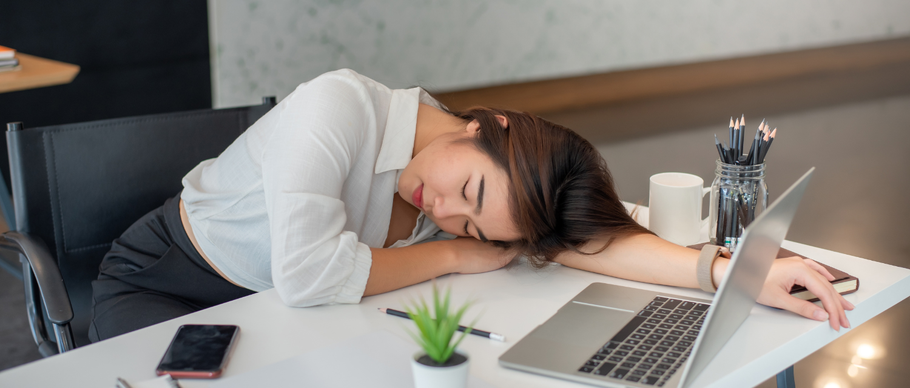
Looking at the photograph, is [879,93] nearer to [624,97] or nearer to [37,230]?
[624,97]

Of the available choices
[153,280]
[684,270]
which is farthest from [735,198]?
[153,280]

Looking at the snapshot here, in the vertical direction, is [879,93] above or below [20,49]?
below

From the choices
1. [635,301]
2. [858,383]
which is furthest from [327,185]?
[858,383]

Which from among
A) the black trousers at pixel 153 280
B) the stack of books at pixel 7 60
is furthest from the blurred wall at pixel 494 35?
the black trousers at pixel 153 280

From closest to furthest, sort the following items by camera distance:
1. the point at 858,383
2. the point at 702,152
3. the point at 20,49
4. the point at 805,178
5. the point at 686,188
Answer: the point at 805,178, the point at 686,188, the point at 858,383, the point at 20,49, the point at 702,152

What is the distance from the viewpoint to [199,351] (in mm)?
830

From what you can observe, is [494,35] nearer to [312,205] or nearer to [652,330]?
[312,205]

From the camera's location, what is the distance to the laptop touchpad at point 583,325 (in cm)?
87

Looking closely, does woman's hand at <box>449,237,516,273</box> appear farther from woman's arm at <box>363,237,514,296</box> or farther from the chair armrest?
the chair armrest

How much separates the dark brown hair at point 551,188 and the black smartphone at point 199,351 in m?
0.48

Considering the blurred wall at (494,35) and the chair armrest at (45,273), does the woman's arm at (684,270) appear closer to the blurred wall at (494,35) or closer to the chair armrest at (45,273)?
the chair armrest at (45,273)

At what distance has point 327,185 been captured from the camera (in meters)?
1.06

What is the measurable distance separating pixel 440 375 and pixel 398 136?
0.69 metres

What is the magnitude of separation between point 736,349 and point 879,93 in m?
6.24
